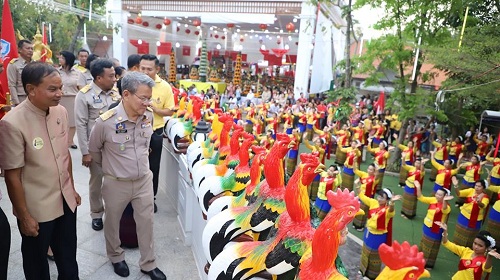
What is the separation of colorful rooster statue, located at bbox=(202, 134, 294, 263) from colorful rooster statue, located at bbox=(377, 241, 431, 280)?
81 centimetres

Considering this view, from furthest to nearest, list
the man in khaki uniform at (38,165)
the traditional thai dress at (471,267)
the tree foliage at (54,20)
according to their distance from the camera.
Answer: the tree foliage at (54,20), the traditional thai dress at (471,267), the man in khaki uniform at (38,165)

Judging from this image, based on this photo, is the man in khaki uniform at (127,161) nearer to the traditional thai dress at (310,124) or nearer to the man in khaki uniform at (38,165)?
the man in khaki uniform at (38,165)

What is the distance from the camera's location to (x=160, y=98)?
13.3ft

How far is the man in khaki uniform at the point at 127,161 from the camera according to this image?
2652mm

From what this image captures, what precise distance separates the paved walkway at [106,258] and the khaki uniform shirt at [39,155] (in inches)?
35.7

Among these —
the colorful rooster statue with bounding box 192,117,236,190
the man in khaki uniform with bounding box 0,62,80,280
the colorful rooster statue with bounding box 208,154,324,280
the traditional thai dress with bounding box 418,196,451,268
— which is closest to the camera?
the colorful rooster statue with bounding box 208,154,324,280

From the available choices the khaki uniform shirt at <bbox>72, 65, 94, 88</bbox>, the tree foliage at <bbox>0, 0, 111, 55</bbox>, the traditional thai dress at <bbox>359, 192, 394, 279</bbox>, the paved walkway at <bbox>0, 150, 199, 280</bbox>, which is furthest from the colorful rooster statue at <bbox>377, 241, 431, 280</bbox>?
the tree foliage at <bbox>0, 0, 111, 55</bbox>

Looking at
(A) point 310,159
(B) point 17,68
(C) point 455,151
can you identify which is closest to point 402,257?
(A) point 310,159

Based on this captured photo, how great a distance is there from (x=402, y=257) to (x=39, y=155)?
2.09m

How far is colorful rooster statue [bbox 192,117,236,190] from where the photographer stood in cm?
299

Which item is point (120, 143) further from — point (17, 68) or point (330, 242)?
point (17, 68)

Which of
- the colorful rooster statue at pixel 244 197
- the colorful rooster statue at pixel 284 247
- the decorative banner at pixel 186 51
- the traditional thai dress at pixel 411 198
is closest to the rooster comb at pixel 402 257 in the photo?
the colorful rooster statue at pixel 284 247

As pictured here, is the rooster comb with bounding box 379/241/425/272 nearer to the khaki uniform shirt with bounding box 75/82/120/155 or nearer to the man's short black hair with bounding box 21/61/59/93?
the man's short black hair with bounding box 21/61/59/93

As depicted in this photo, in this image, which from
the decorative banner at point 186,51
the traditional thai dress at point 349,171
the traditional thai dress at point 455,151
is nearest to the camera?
the traditional thai dress at point 349,171
